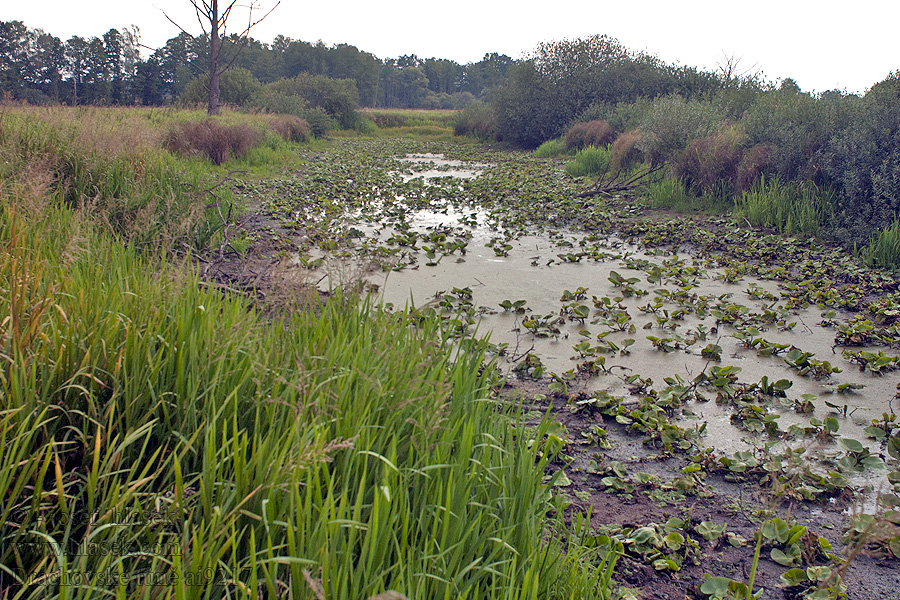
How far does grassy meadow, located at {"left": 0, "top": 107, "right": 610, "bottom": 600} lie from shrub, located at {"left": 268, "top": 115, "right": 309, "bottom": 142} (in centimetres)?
1868

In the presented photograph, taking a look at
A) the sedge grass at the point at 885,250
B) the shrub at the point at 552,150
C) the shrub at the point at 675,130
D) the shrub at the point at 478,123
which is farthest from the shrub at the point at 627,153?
the shrub at the point at 478,123

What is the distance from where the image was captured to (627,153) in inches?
528

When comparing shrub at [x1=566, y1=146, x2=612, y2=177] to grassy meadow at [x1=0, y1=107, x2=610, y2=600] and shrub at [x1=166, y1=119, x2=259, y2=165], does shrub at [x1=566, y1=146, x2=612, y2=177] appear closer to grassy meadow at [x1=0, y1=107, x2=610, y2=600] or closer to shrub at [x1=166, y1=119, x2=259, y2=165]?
shrub at [x1=166, y1=119, x2=259, y2=165]

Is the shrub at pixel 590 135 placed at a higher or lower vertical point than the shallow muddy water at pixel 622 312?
higher

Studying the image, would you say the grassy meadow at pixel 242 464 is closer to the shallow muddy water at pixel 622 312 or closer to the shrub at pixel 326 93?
the shallow muddy water at pixel 622 312

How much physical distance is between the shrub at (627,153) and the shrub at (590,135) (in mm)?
4024

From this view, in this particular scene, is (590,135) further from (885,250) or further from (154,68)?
(154,68)

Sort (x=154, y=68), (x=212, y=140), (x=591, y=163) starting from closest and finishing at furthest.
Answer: (x=212, y=140) → (x=591, y=163) → (x=154, y=68)

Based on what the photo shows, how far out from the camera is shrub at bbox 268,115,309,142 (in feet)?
66.0

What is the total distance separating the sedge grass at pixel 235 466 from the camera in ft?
4.36

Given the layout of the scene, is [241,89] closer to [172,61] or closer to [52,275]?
[52,275]

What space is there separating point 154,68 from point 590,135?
48.2 m

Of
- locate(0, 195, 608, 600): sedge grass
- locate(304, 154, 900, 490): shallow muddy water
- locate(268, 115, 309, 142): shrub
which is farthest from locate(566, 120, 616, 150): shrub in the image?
locate(0, 195, 608, 600): sedge grass

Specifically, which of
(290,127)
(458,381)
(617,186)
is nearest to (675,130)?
(617,186)
